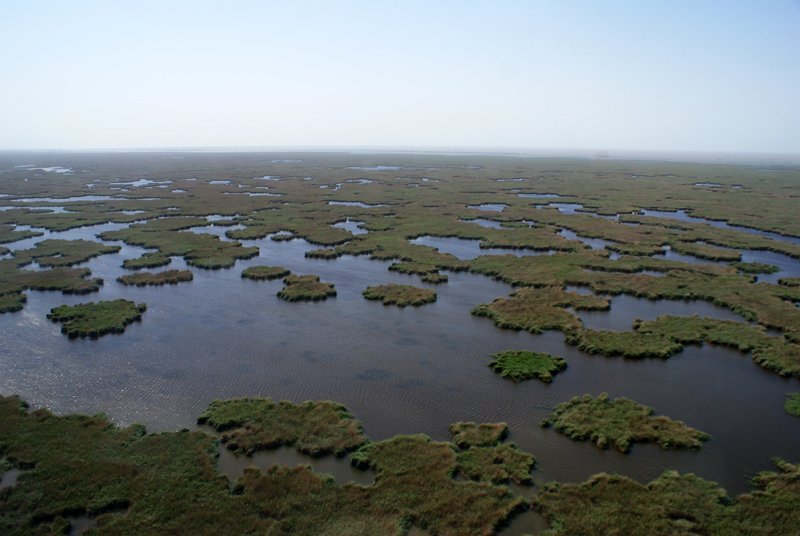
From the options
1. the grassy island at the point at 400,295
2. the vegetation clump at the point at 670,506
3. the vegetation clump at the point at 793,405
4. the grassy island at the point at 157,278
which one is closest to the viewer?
the vegetation clump at the point at 670,506

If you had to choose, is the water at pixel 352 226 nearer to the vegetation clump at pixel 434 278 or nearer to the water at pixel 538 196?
the vegetation clump at pixel 434 278

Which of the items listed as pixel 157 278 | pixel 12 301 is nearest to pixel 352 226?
pixel 157 278

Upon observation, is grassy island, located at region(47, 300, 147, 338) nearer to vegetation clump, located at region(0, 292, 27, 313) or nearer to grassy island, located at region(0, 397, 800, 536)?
vegetation clump, located at region(0, 292, 27, 313)

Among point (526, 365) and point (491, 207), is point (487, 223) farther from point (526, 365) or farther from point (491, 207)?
point (526, 365)

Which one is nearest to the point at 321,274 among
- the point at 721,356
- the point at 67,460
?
the point at 67,460

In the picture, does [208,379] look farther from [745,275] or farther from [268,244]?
[745,275]

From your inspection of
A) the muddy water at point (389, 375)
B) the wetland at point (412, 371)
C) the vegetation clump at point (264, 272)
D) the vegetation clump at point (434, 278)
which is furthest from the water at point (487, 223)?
the vegetation clump at point (264, 272)

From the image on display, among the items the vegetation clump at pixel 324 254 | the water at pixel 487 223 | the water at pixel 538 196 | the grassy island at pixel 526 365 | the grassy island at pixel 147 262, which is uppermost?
the water at pixel 538 196
